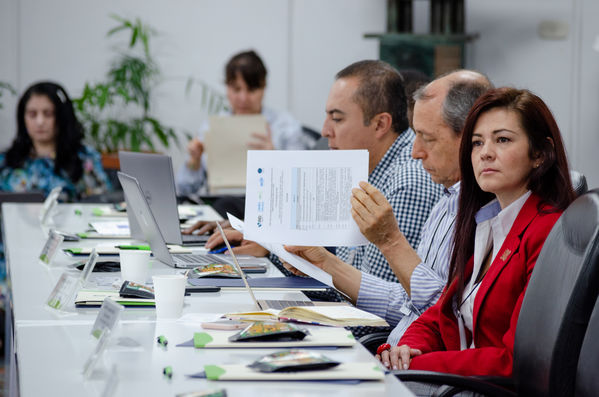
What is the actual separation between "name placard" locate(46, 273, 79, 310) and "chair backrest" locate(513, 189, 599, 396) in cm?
93

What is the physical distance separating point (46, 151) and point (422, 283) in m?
3.14

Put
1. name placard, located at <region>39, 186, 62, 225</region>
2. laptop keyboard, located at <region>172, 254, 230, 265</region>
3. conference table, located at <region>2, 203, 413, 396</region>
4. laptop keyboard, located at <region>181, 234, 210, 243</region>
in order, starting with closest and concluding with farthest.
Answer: conference table, located at <region>2, 203, 413, 396</region> → laptop keyboard, located at <region>172, 254, 230, 265</region> → laptop keyboard, located at <region>181, 234, 210, 243</region> → name placard, located at <region>39, 186, 62, 225</region>

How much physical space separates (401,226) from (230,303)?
0.78 metres

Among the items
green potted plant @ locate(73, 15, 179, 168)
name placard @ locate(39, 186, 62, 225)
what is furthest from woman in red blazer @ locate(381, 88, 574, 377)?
green potted plant @ locate(73, 15, 179, 168)

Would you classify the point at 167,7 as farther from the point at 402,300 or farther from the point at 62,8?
the point at 402,300

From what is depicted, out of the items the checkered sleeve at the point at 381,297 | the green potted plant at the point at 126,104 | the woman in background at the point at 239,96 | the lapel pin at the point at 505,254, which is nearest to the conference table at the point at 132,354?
the checkered sleeve at the point at 381,297

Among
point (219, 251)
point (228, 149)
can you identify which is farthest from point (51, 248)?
point (228, 149)

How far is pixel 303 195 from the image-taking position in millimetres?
1896

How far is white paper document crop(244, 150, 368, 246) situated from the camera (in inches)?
74.3

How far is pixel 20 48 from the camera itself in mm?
5953

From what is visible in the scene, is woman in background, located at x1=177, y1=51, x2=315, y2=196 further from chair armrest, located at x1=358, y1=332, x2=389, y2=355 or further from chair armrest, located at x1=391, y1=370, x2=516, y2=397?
chair armrest, located at x1=391, y1=370, x2=516, y2=397

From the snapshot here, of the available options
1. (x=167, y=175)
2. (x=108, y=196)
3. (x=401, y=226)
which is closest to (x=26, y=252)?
(x=167, y=175)

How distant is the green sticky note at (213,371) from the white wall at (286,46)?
16.8ft

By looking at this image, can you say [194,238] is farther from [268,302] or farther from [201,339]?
[201,339]
